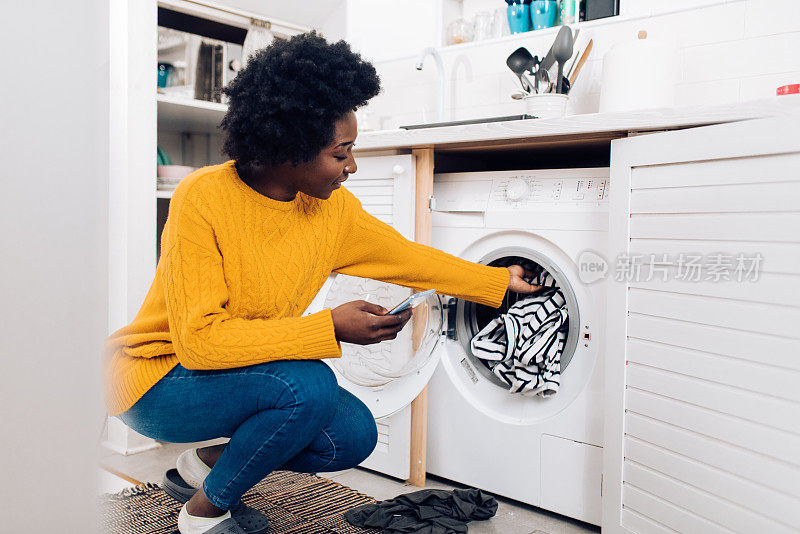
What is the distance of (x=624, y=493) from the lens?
146cm

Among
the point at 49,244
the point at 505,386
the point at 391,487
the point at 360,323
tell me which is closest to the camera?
the point at 49,244

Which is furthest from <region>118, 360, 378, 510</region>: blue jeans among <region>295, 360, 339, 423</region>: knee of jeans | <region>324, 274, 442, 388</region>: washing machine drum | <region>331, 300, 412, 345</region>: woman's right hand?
<region>324, 274, 442, 388</region>: washing machine drum

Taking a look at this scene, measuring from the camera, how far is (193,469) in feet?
5.09

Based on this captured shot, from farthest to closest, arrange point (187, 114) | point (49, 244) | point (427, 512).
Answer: point (187, 114)
point (427, 512)
point (49, 244)

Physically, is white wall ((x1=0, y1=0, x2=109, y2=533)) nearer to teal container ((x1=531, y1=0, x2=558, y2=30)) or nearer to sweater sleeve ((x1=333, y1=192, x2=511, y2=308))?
sweater sleeve ((x1=333, y1=192, x2=511, y2=308))

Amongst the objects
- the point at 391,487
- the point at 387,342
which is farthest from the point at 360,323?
the point at 391,487

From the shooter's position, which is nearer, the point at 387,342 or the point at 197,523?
the point at 197,523

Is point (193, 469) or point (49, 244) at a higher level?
point (49, 244)

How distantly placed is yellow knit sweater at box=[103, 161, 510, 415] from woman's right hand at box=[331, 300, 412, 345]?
0.02 metres

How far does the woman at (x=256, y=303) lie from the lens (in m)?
1.21

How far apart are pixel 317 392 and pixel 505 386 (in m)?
0.65

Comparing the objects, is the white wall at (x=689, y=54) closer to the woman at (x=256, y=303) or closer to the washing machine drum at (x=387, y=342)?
the washing machine drum at (x=387, y=342)

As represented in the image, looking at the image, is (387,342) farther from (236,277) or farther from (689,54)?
(689,54)

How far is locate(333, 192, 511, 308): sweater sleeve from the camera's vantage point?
1535 mm
